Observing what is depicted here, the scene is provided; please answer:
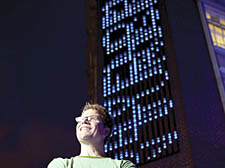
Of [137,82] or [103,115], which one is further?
[137,82]

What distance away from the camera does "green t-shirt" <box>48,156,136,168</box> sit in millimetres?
2191

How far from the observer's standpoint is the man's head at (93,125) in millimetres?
2344

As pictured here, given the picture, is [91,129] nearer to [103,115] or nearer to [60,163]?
[103,115]

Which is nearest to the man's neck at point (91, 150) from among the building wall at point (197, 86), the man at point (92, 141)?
the man at point (92, 141)

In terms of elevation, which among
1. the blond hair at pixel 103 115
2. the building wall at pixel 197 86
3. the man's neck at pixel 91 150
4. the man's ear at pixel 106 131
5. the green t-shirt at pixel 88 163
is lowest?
the green t-shirt at pixel 88 163

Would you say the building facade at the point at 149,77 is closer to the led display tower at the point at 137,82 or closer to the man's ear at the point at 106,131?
the led display tower at the point at 137,82

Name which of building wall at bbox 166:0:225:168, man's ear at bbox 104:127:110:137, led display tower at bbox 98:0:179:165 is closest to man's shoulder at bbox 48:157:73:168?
man's ear at bbox 104:127:110:137

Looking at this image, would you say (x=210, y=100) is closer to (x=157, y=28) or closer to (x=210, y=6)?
(x=157, y=28)

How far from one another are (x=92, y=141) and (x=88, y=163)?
0.56 feet

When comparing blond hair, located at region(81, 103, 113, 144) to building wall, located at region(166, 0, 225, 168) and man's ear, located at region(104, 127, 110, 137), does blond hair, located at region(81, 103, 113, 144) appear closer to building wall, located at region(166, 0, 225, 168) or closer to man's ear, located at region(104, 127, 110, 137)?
man's ear, located at region(104, 127, 110, 137)

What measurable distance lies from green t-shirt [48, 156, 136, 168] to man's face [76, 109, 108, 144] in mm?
121

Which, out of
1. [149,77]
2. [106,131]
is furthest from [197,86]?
[106,131]

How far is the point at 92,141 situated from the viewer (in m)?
2.35

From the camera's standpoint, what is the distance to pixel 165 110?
14.0 metres
